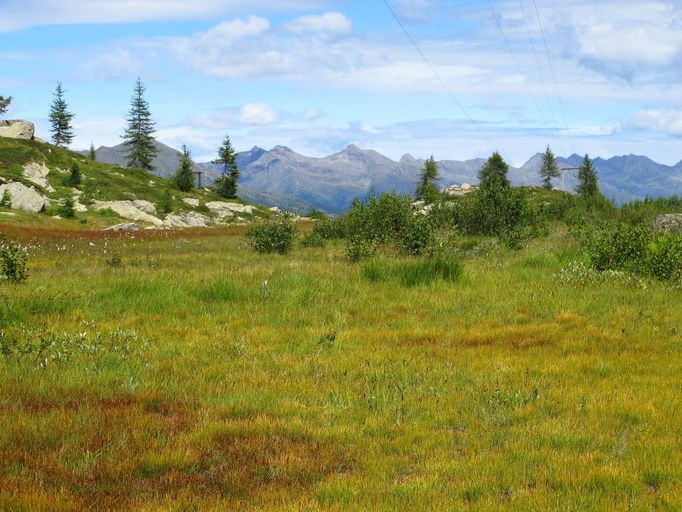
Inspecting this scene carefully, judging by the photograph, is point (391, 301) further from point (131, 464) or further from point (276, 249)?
point (276, 249)

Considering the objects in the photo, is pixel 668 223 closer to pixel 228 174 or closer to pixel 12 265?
pixel 12 265

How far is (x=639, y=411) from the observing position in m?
6.99

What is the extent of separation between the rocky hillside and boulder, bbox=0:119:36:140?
5841 mm

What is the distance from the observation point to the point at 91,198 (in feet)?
201

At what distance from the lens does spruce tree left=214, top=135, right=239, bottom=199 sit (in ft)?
308

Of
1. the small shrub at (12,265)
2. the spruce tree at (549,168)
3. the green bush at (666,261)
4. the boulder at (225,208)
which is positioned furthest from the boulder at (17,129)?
the spruce tree at (549,168)

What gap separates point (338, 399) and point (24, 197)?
51226mm

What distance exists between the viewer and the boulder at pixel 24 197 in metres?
49.5

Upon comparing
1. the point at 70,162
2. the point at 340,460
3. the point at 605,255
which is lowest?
the point at 340,460

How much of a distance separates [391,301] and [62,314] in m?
7.55

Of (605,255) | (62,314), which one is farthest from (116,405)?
(605,255)

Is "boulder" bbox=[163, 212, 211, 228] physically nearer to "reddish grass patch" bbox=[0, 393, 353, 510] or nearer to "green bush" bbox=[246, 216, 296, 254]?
"green bush" bbox=[246, 216, 296, 254]

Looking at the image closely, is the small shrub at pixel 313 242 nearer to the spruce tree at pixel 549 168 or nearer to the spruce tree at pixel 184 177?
the spruce tree at pixel 184 177

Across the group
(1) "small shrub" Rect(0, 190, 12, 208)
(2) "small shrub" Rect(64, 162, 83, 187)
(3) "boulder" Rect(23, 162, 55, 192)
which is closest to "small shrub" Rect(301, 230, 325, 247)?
(1) "small shrub" Rect(0, 190, 12, 208)
